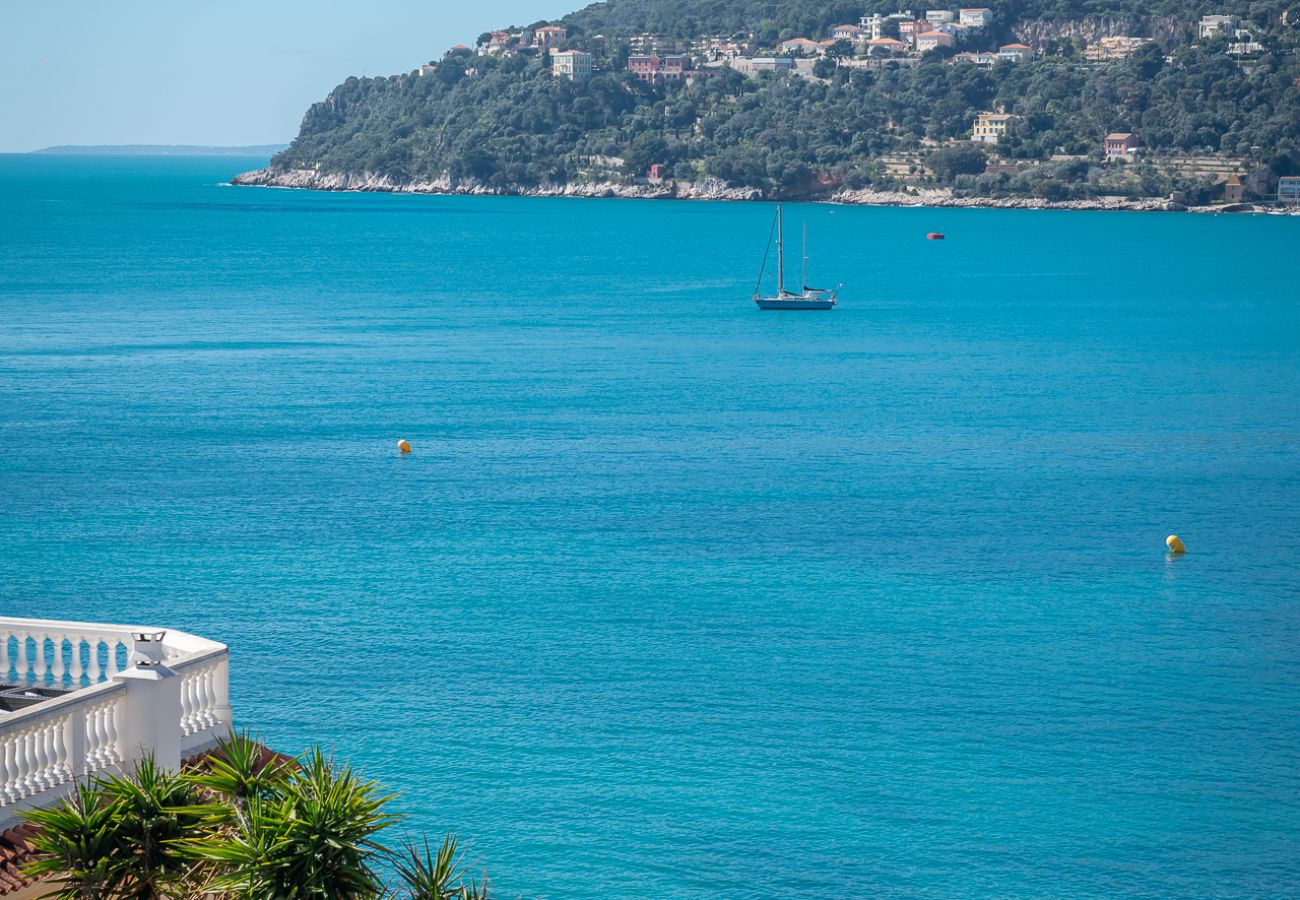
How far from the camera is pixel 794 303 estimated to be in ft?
314

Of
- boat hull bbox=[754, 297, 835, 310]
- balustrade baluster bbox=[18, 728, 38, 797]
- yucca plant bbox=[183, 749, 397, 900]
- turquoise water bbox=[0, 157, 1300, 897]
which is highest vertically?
yucca plant bbox=[183, 749, 397, 900]

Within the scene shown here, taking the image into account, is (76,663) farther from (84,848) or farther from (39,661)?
(84,848)

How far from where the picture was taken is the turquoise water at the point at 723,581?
22438mm

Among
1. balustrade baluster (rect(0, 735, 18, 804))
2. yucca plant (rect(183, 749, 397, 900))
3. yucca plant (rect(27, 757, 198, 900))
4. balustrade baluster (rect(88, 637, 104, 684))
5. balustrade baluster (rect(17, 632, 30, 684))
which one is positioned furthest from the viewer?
balustrade baluster (rect(17, 632, 30, 684))

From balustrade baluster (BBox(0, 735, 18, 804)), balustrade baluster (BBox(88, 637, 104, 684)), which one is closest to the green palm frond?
balustrade baluster (BBox(0, 735, 18, 804))

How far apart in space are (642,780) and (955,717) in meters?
5.69

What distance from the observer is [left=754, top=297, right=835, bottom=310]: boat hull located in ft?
315

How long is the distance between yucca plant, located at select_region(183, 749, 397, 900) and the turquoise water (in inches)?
418

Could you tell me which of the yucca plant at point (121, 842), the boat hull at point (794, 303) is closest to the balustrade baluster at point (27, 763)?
the yucca plant at point (121, 842)

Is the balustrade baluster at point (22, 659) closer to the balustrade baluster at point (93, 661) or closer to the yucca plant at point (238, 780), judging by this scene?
the balustrade baluster at point (93, 661)

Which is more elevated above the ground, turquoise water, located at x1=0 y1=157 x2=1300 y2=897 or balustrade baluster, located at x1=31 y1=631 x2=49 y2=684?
balustrade baluster, located at x1=31 y1=631 x2=49 y2=684

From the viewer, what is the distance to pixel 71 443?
158 ft

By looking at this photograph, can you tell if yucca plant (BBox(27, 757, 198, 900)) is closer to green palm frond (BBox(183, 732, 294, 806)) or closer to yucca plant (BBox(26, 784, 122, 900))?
yucca plant (BBox(26, 784, 122, 900))

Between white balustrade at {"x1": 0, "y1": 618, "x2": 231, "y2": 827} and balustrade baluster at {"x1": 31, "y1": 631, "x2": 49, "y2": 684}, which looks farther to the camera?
balustrade baluster at {"x1": 31, "y1": 631, "x2": 49, "y2": 684}
